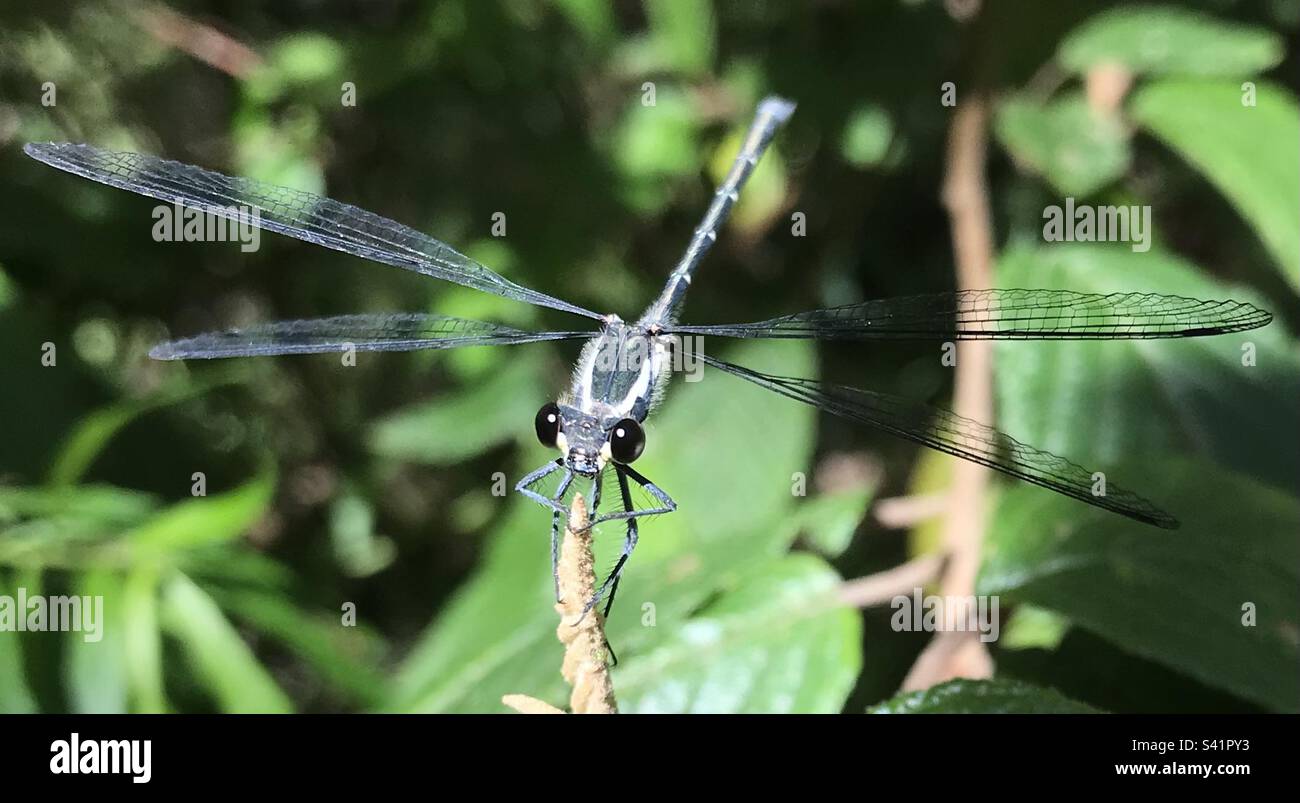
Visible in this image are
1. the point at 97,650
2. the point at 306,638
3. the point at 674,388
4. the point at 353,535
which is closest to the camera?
the point at 97,650

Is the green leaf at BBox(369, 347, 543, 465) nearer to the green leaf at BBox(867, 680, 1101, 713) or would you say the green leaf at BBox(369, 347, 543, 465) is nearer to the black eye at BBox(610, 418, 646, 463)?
the black eye at BBox(610, 418, 646, 463)

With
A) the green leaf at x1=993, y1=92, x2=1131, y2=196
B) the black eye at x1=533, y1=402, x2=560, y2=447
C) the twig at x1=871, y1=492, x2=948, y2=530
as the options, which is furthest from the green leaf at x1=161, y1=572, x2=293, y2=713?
the green leaf at x1=993, y1=92, x2=1131, y2=196

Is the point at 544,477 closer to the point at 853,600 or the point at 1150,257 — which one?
the point at 853,600

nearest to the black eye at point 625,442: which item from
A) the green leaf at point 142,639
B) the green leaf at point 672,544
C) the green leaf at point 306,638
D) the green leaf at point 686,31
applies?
the green leaf at point 672,544

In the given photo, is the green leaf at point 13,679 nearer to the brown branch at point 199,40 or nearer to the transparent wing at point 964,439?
the transparent wing at point 964,439

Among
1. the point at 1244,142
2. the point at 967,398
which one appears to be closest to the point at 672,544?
the point at 967,398

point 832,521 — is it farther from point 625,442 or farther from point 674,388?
point 674,388

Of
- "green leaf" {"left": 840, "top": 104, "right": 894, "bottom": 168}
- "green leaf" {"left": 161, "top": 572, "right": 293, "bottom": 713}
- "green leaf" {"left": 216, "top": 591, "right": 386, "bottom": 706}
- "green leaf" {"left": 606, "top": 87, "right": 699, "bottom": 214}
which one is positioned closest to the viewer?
"green leaf" {"left": 161, "top": 572, "right": 293, "bottom": 713}
